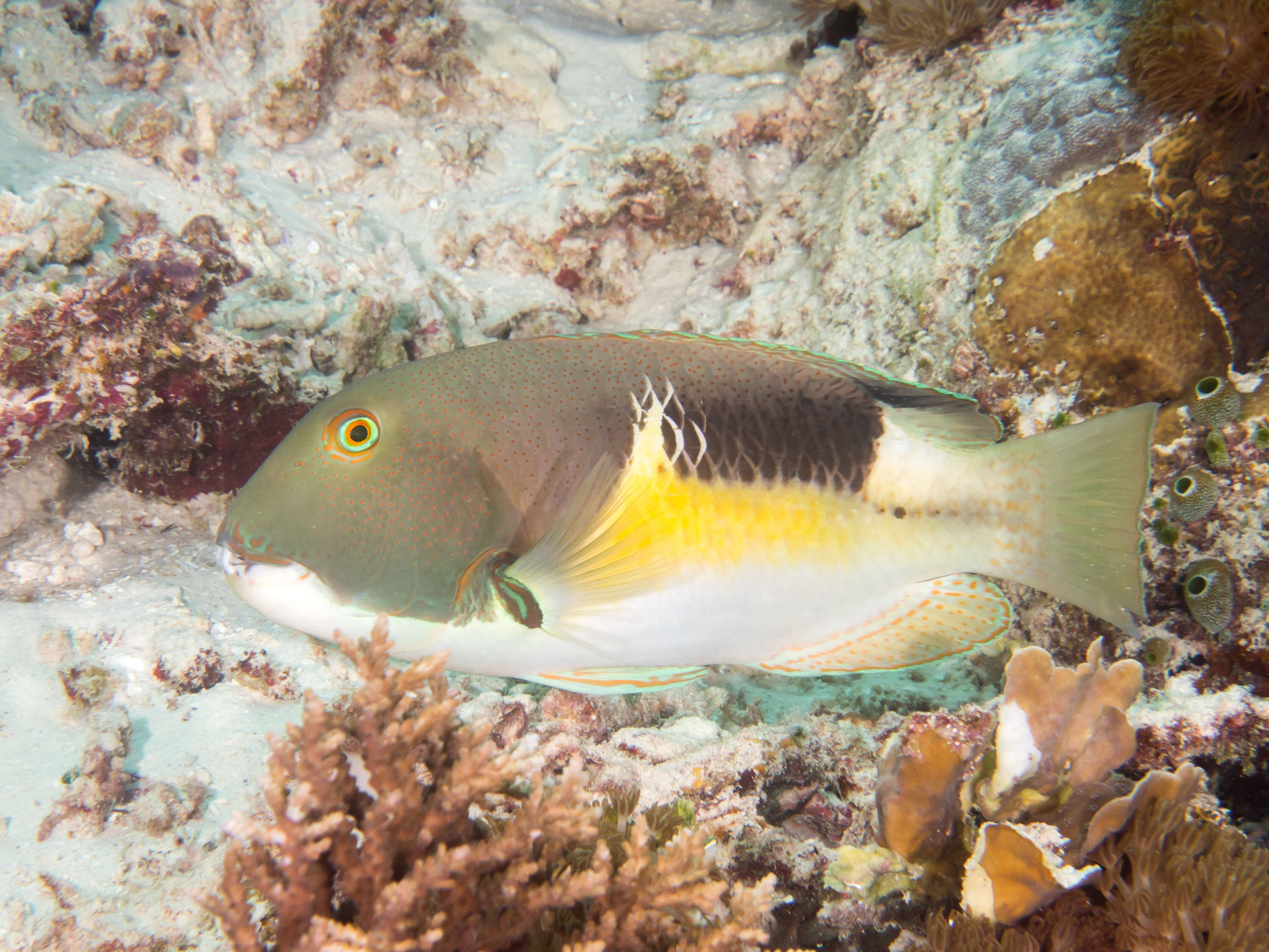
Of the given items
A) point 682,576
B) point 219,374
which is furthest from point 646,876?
point 219,374

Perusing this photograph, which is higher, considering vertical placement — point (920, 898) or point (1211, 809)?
point (1211, 809)

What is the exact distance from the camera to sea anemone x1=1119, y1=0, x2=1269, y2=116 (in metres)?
2.75

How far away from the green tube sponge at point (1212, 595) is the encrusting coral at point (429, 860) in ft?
7.68

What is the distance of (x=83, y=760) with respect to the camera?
2475mm

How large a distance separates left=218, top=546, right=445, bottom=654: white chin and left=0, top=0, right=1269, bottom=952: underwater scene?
0.01m

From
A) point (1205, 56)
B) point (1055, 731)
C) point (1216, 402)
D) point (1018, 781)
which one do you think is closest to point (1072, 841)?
point (1018, 781)

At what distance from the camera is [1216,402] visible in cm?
287

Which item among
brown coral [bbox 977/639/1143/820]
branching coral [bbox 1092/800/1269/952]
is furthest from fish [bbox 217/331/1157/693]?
branching coral [bbox 1092/800/1269/952]

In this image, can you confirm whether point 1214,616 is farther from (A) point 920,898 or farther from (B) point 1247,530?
(A) point 920,898

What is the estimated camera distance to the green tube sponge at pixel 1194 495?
9.23 ft

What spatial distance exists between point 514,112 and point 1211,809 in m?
6.47

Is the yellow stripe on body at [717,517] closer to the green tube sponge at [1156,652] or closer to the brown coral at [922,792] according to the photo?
the brown coral at [922,792]

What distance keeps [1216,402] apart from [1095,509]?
1.37 m

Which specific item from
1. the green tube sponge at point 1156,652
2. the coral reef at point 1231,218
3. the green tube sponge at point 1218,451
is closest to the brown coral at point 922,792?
the green tube sponge at point 1156,652
